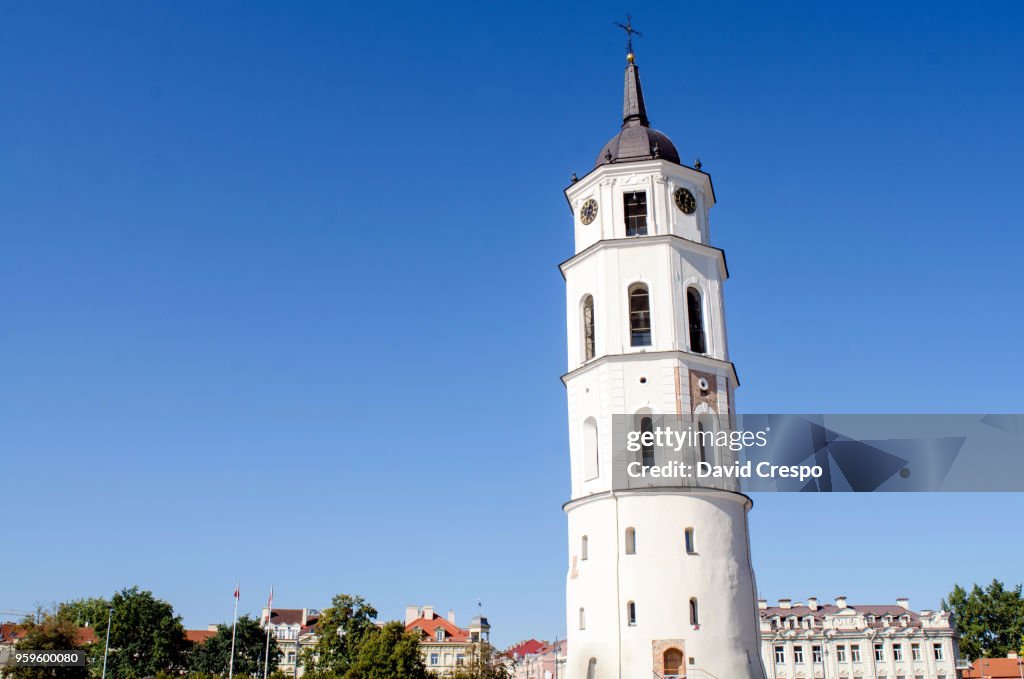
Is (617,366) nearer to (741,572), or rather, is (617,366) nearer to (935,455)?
(741,572)

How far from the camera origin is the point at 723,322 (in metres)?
35.7

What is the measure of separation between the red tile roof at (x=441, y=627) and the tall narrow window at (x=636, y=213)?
73672mm

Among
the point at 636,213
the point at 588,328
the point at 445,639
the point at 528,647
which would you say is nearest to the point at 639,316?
the point at 588,328

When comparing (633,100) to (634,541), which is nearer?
(634,541)

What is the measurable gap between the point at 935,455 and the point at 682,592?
892 cm

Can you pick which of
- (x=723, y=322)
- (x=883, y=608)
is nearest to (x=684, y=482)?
(x=723, y=322)

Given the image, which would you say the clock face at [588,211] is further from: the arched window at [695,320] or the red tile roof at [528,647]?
the red tile roof at [528,647]

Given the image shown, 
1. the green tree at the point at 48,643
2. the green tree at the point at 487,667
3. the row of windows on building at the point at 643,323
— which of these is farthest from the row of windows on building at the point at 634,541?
the green tree at the point at 48,643

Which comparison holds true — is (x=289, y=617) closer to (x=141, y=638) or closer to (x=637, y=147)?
(x=141, y=638)

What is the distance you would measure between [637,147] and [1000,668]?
62.0 metres

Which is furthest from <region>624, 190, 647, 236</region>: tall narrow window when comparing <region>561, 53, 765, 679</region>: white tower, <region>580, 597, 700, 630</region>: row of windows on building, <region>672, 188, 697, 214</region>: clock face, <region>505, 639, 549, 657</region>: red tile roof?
<region>505, 639, 549, 657</region>: red tile roof

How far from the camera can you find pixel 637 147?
38188mm

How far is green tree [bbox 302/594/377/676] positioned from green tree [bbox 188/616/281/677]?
375 inches

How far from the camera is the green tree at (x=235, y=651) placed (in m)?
77.5
